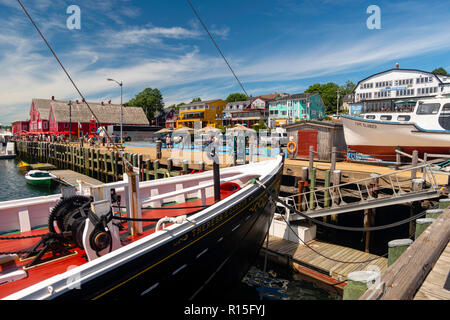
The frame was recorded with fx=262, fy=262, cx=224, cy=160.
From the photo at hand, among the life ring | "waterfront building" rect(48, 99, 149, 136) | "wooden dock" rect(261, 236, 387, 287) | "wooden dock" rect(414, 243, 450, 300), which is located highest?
"waterfront building" rect(48, 99, 149, 136)

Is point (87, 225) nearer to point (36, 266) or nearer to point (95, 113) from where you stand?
point (36, 266)

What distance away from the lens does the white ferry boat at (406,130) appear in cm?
1468

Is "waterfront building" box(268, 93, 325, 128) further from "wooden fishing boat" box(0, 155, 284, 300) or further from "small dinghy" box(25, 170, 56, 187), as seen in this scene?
"wooden fishing boat" box(0, 155, 284, 300)

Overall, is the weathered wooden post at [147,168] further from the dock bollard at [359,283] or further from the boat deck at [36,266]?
the dock bollard at [359,283]

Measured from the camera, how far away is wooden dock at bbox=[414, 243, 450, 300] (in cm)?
273

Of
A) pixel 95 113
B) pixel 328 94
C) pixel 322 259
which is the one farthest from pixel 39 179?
pixel 328 94

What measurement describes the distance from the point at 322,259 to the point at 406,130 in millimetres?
10393

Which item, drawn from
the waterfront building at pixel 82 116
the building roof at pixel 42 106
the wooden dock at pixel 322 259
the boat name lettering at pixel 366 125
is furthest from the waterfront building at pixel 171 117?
the wooden dock at pixel 322 259

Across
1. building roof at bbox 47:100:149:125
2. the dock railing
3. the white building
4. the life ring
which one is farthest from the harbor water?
the white building

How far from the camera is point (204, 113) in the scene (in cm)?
6775

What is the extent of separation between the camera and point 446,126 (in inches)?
581

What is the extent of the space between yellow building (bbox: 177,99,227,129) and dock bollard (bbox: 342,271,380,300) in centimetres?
6489
